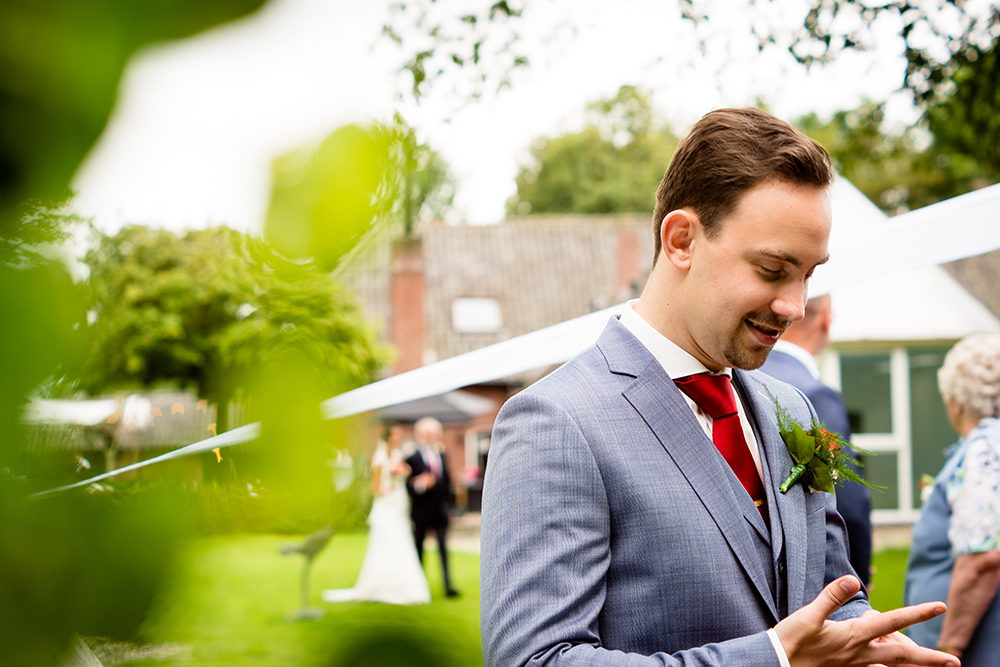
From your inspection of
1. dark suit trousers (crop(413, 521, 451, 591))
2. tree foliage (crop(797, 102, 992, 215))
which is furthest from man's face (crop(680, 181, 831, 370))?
dark suit trousers (crop(413, 521, 451, 591))

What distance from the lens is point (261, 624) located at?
16.2 inches

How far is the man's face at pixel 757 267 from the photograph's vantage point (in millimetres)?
1262

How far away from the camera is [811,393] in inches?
105

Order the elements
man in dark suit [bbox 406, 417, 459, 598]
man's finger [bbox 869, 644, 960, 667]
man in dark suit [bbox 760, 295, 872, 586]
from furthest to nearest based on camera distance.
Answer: man in dark suit [bbox 406, 417, 459, 598] → man in dark suit [bbox 760, 295, 872, 586] → man's finger [bbox 869, 644, 960, 667]

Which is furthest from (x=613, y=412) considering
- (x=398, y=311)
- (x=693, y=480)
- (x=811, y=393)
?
(x=811, y=393)

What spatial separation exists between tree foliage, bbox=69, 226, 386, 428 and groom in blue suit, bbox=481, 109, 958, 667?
0.79 m

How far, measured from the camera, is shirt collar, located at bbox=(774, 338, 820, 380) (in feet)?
9.28

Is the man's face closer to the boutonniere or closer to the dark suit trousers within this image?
the boutonniere

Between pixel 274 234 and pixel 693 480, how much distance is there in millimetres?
1035

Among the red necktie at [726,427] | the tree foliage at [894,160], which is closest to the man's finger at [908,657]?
the red necktie at [726,427]

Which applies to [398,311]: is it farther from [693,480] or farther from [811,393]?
[811,393]

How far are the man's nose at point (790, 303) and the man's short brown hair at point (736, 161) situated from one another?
5.8 inches

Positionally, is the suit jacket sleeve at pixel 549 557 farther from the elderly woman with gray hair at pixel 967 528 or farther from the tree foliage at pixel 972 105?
the tree foliage at pixel 972 105

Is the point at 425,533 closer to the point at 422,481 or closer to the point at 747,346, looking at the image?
the point at 422,481
